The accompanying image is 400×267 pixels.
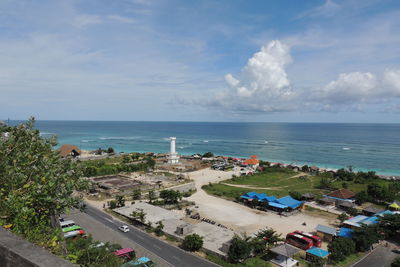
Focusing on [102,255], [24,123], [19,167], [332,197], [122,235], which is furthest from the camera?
[332,197]

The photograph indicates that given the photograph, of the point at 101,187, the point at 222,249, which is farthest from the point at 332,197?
the point at 101,187

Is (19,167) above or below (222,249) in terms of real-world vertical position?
above

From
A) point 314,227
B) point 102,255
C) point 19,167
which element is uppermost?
point 19,167

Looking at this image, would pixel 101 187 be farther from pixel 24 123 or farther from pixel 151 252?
pixel 24 123

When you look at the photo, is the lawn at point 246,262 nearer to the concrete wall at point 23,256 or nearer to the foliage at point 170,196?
the foliage at point 170,196

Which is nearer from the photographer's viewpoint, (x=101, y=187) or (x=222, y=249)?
(x=222, y=249)

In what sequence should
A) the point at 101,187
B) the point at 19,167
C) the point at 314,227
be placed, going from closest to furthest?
the point at 19,167 < the point at 314,227 < the point at 101,187
